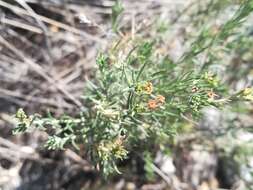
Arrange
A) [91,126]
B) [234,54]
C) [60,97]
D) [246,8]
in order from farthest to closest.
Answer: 1. [234,54]
2. [60,97]
3. [91,126]
4. [246,8]

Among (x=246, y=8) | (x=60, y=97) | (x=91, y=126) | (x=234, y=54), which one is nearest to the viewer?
(x=246, y=8)

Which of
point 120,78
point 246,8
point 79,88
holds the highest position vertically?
point 79,88

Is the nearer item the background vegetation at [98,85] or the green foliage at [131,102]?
the green foliage at [131,102]

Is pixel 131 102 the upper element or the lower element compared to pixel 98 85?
lower

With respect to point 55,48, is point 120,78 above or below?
below

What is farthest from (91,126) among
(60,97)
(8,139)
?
(8,139)

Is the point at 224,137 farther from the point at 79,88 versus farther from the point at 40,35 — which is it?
the point at 40,35

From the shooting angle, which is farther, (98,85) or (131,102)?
(98,85)

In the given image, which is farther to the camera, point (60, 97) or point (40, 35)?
point (40, 35)
